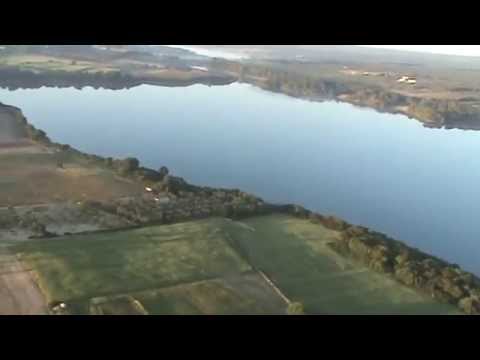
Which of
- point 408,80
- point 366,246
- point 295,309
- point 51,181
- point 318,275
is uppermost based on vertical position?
point 408,80

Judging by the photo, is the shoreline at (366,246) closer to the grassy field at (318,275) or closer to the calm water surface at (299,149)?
the grassy field at (318,275)

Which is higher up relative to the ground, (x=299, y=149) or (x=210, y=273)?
(x=299, y=149)

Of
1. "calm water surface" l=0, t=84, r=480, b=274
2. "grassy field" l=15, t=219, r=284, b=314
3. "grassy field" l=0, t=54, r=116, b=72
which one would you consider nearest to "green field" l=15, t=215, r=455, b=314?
"grassy field" l=15, t=219, r=284, b=314

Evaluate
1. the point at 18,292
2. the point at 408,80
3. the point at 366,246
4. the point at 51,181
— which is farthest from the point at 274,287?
the point at 408,80

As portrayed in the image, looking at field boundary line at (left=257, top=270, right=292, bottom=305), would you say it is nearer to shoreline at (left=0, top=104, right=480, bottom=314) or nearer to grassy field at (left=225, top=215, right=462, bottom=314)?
grassy field at (left=225, top=215, right=462, bottom=314)

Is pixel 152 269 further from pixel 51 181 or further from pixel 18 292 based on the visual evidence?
pixel 51 181

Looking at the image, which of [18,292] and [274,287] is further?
[274,287]

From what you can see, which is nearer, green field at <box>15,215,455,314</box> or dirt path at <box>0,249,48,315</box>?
dirt path at <box>0,249,48,315</box>

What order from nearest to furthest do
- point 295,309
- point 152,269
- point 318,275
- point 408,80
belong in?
point 295,309 < point 152,269 < point 318,275 < point 408,80
